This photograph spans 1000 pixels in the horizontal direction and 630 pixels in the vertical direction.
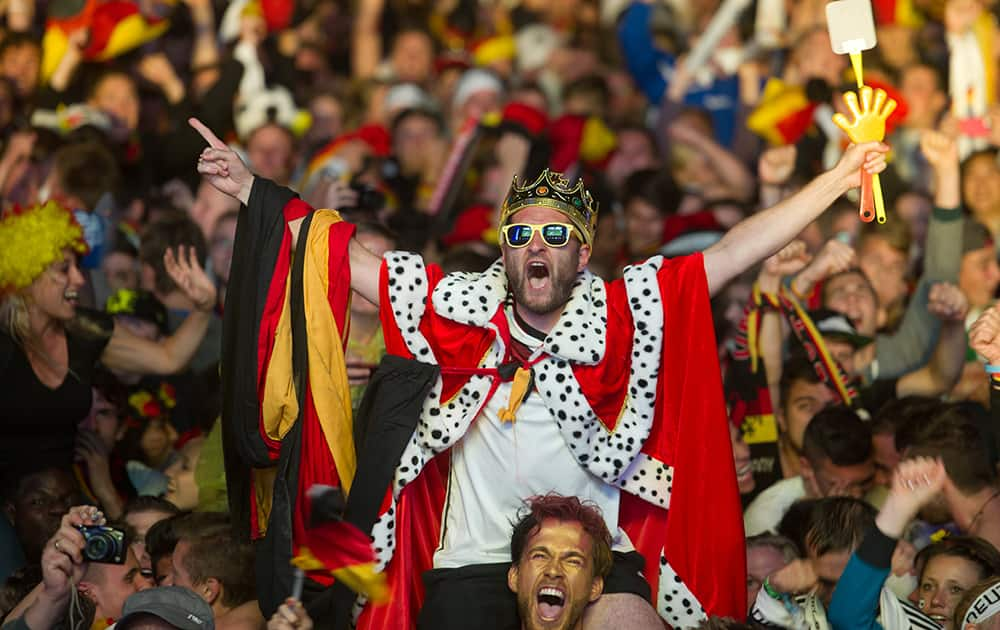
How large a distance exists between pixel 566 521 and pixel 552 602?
0.28 m

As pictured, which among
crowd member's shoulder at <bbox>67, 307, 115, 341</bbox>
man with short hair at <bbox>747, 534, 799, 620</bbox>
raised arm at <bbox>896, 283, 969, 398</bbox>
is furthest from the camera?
raised arm at <bbox>896, 283, 969, 398</bbox>

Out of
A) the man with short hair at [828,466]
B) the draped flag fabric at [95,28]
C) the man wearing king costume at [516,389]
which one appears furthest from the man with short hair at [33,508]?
the draped flag fabric at [95,28]

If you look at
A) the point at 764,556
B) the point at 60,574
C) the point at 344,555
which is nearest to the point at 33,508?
the point at 60,574

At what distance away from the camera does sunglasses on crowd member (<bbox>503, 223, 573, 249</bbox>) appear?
613 centimetres

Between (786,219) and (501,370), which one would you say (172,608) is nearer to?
(501,370)

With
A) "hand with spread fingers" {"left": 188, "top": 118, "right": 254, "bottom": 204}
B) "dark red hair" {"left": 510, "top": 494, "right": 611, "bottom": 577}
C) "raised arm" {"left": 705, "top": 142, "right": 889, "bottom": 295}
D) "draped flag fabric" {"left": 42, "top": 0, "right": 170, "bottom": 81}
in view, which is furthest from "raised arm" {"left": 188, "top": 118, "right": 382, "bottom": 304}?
"draped flag fabric" {"left": 42, "top": 0, "right": 170, "bottom": 81}

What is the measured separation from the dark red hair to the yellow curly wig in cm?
261

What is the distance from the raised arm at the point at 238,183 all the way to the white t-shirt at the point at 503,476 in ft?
2.04

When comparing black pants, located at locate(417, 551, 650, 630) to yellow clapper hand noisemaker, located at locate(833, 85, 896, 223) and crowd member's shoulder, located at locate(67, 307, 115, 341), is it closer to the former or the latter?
yellow clapper hand noisemaker, located at locate(833, 85, 896, 223)

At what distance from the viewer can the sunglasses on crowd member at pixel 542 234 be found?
6.13 metres

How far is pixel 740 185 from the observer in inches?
441

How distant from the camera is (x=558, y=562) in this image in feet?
18.9

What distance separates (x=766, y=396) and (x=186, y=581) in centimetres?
285

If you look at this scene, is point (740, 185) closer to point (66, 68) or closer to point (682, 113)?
point (682, 113)
